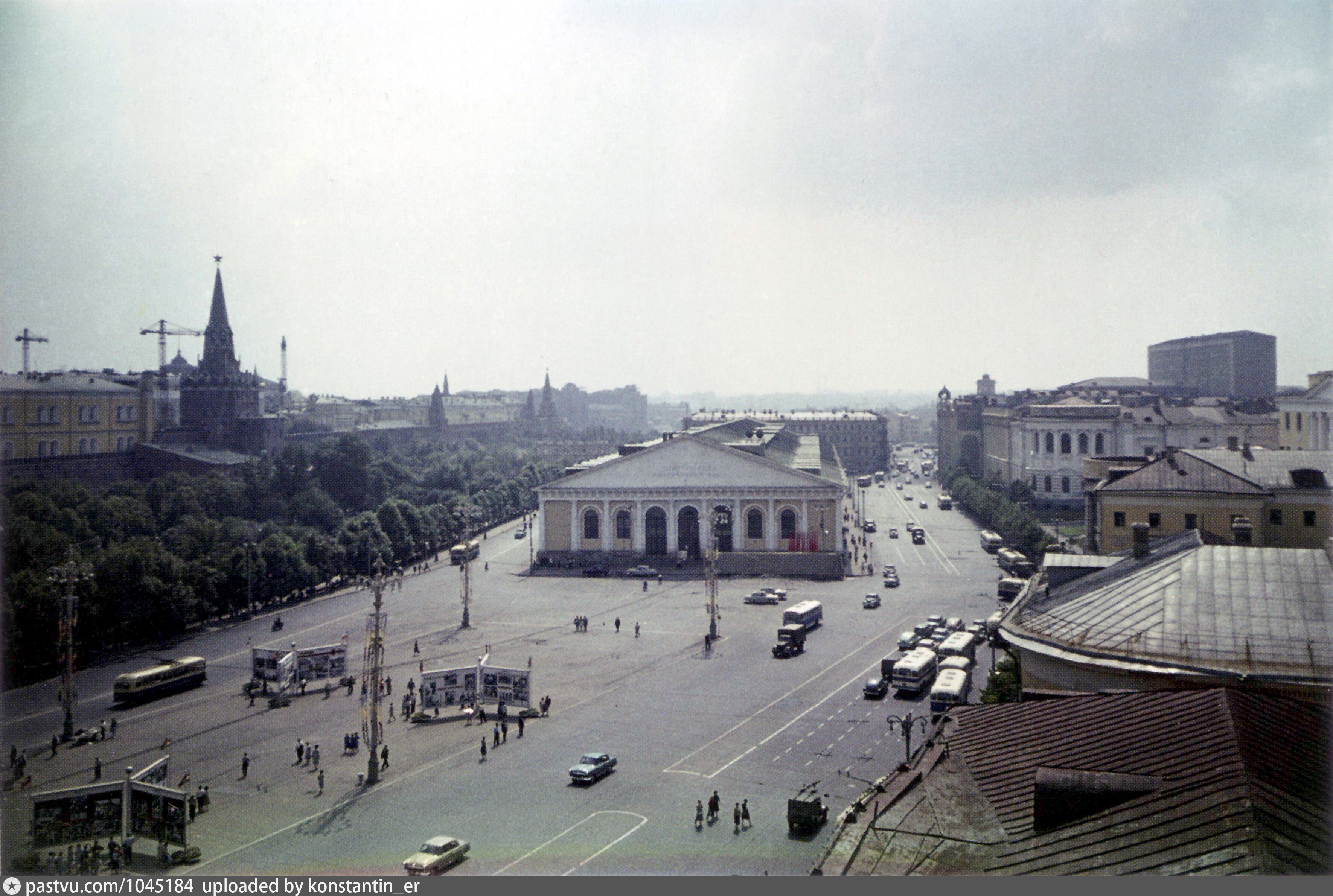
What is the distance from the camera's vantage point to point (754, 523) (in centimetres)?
7306

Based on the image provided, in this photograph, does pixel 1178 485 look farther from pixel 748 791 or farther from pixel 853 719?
pixel 748 791

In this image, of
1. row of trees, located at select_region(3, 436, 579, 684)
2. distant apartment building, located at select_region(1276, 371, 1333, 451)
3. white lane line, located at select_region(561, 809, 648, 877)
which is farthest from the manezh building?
white lane line, located at select_region(561, 809, 648, 877)

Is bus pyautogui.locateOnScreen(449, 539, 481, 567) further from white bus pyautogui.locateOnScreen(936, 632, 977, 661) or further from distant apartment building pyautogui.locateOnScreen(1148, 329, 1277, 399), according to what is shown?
distant apartment building pyautogui.locateOnScreen(1148, 329, 1277, 399)

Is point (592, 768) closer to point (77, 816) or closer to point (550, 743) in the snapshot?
point (550, 743)

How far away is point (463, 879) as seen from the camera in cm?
1122

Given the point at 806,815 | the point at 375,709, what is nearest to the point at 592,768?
the point at 375,709

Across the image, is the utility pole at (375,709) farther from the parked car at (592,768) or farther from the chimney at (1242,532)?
the chimney at (1242,532)

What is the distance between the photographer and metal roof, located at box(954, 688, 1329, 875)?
404 inches

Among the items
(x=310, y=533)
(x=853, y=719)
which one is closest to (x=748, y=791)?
(x=853, y=719)

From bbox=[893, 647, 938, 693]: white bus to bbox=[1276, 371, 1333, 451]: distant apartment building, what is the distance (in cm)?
1803

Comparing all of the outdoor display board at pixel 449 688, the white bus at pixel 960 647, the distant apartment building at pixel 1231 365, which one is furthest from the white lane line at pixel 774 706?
the distant apartment building at pixel 1231 365

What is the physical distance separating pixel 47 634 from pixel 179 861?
22.5m

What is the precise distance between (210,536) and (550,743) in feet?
105

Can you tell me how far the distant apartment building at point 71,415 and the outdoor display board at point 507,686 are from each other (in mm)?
46349
